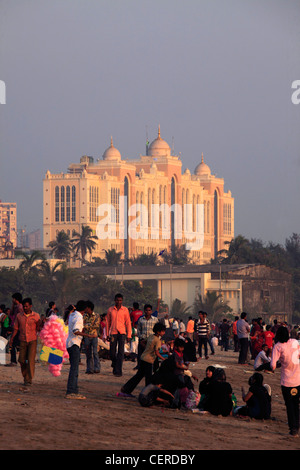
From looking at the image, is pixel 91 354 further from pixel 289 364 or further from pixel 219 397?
pixel 289 364

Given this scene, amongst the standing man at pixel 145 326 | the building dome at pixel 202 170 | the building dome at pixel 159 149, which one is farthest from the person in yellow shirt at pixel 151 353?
the building dome at pixel 202 170

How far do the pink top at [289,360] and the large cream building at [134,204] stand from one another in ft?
431

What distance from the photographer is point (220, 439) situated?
14.2m

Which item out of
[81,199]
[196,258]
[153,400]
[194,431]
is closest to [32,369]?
[153,400]

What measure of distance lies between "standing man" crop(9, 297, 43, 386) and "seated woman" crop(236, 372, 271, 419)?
3784 millimetres

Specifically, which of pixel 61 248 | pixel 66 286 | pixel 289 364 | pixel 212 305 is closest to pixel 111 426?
pixel 289 364

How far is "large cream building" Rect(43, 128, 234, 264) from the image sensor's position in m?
152

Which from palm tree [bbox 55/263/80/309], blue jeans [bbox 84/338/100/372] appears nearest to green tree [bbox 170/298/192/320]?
palm tree [bbox 55/263/80/309]

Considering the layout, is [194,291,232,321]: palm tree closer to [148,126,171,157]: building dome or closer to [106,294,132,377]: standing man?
[106,294,132,377]: standing man

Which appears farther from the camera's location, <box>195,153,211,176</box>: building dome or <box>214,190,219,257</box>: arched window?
<box>195,153,211,176</box>: building dome

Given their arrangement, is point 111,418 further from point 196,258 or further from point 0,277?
point 196,258

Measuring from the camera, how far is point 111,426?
14.4m

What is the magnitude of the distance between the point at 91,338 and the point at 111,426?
6.34 meters
